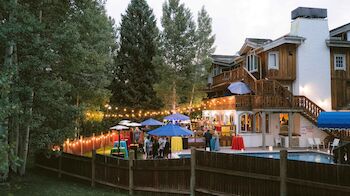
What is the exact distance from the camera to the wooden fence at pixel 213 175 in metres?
8.42

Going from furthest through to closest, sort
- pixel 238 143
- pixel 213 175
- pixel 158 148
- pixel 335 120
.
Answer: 1. pixel 238 143
2. pixel 158 148
3. pixel 335 120
4. pixel 213 175

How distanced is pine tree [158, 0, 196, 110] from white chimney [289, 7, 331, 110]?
31.0 ft

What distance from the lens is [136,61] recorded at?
37.7m

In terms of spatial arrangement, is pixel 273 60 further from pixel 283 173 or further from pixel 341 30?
pixel 283 173

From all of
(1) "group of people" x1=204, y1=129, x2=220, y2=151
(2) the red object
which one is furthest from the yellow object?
(2) the red object

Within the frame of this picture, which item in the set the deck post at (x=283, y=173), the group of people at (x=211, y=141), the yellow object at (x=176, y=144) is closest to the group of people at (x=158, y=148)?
the group of people at (x=211, y=141)

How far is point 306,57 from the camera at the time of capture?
93.9ft

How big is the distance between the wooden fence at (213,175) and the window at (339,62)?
22422 millimetres

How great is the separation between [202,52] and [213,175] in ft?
81.2

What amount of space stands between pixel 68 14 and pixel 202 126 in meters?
17.5

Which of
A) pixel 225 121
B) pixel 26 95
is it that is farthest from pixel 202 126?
pixel 26 95

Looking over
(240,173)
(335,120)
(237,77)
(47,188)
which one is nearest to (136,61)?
(237,77)

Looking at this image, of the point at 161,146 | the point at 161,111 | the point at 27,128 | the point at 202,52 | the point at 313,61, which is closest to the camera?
the point at 27,128

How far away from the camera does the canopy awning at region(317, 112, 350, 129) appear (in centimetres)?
1625
